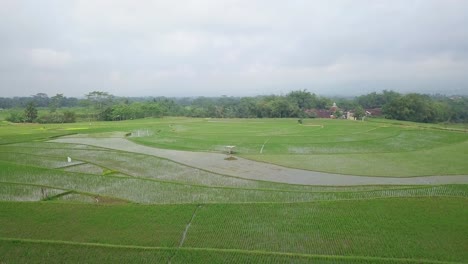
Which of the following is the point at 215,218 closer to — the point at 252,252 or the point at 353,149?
the point at 252,252

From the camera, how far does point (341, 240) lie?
10750 millimetres

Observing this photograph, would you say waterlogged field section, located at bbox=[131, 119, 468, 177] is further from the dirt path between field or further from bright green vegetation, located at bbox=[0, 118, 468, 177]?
the dirt path between field

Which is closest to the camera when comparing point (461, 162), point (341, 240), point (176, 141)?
point (341, 240)

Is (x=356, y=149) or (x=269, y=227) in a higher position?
(x=356, y=149)

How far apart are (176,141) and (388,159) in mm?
20283

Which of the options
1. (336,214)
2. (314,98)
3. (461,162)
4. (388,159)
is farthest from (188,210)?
(314,98)

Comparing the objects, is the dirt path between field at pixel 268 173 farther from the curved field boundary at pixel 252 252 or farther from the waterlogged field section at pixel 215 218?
the curved field boundary at pixel 252 252

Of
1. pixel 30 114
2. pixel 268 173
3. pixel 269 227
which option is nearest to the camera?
pixel 269 227

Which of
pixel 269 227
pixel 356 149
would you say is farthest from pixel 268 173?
pixel 356 149

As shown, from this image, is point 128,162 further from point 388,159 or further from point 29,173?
point 388,159

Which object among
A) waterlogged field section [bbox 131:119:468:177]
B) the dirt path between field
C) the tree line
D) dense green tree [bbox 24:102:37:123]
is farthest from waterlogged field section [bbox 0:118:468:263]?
dense green tree [bbox 24:102:37:123]

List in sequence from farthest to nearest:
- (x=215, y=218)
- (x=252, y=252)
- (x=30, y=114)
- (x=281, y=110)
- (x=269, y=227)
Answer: (x=281, y=110)
(x=30, y=114)
(x=215, y=218)
(x=269, y=227)
(x=252, y=252)

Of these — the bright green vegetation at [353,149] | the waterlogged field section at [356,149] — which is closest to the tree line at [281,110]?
the bright green vegetation at [353,149]

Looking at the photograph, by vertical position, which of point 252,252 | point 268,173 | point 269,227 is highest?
point 268,173
